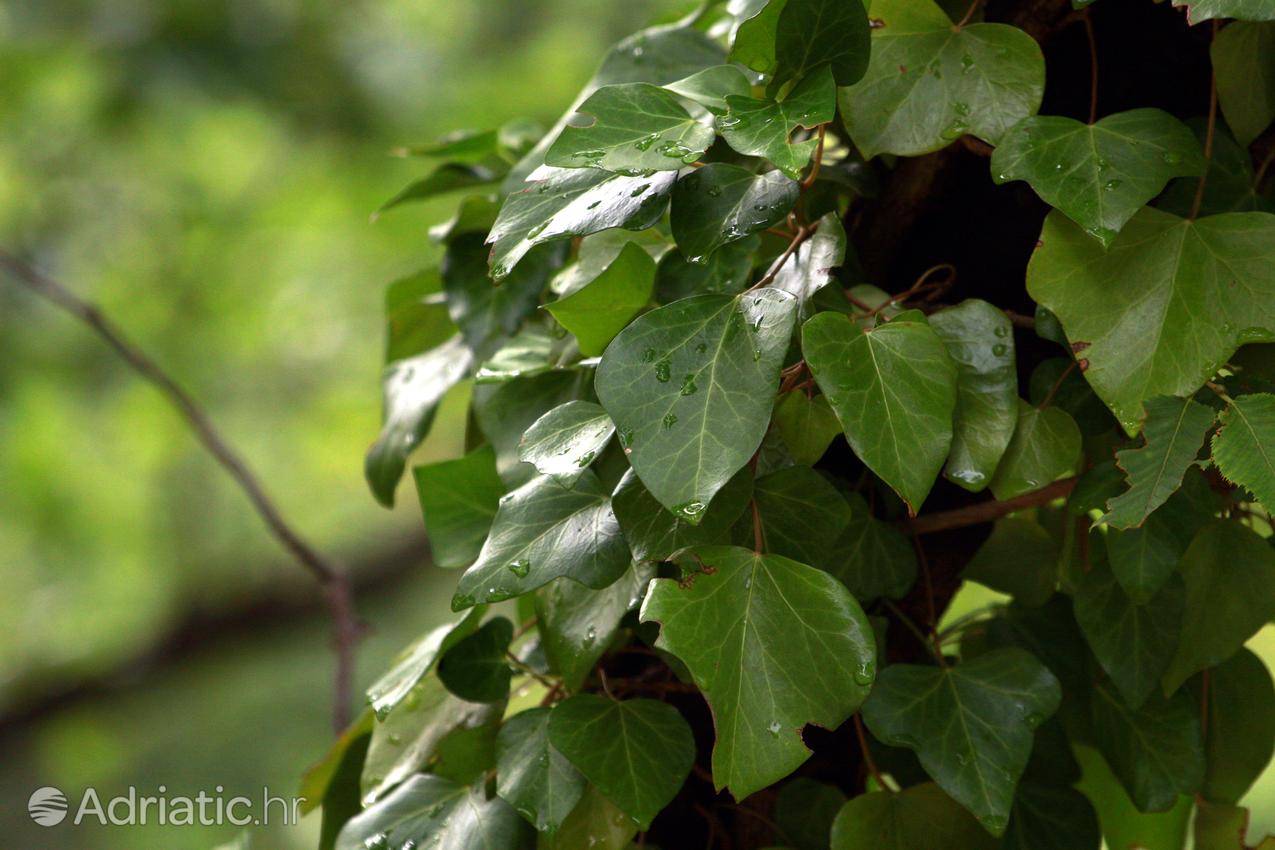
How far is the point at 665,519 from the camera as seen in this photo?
0.94ft

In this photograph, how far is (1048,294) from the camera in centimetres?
29

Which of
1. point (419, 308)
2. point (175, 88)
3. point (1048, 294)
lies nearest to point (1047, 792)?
point (1048, 294)

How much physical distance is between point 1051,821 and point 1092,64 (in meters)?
0.25

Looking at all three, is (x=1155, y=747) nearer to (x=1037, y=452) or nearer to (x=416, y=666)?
(x=1037, y=452)

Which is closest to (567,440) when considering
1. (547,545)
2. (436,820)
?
(547,545)

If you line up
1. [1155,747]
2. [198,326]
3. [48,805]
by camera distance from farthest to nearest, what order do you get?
[198,326]
[48,805]
[1155,747]

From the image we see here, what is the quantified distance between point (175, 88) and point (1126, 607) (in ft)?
5.11

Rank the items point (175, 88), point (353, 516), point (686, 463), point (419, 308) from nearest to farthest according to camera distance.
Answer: point (686, 463)
point (419, 308)
point (175, 88)
point (353, 516)

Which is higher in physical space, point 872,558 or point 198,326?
point 872,558

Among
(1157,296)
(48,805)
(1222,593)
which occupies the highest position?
(1157,296)

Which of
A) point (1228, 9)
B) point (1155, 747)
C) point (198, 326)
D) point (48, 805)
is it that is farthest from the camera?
point (198, 326)

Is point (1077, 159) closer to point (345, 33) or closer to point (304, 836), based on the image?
point (304, 836)

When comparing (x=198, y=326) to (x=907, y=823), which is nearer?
(x=907, y=823)

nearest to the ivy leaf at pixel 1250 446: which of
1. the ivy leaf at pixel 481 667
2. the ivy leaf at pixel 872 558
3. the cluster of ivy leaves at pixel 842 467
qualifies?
the cluster of ivy leaves at pixel 842 467
